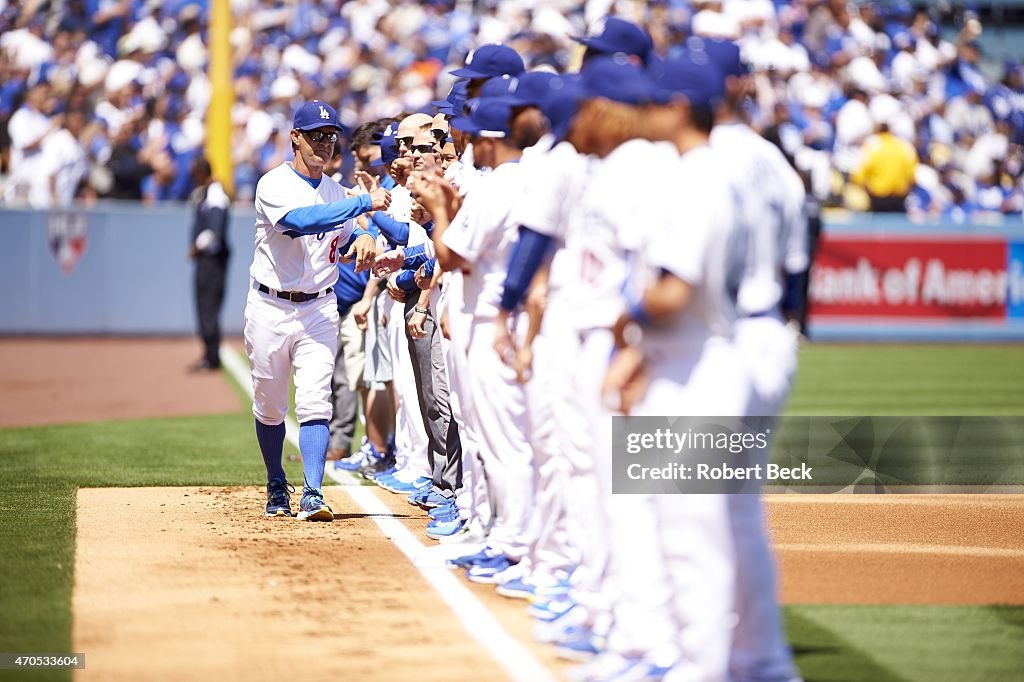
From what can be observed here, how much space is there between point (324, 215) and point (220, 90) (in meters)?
12.5

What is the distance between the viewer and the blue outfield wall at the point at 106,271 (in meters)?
19.8

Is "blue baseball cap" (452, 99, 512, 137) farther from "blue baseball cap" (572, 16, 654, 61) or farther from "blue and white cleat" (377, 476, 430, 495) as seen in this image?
"blue and white cleat" (377, 476, 430, 495)

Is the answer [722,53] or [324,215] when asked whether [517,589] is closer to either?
[324,215]

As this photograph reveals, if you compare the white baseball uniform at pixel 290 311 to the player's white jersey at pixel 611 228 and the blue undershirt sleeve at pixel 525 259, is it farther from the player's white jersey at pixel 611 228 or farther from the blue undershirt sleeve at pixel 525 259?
the player's white jersey at pixel 611 228

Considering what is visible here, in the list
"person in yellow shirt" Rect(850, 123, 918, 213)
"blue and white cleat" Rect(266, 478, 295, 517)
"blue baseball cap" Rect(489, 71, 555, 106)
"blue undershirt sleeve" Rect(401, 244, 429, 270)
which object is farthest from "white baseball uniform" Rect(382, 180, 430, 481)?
"person in yellow shirt" Rect(850, 123, 918, 213)

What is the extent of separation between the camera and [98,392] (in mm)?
15172

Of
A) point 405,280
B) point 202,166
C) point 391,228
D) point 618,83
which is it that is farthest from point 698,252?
point 202,166

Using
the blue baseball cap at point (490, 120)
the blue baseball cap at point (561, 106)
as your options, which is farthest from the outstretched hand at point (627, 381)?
the blue baseball cap at point (490, 120)

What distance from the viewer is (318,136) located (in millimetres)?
8039

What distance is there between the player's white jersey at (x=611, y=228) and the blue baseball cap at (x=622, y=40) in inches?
26.2

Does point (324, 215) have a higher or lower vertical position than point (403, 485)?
higher

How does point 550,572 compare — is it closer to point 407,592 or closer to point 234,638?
point 407,592

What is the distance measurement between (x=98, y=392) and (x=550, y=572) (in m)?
10.0

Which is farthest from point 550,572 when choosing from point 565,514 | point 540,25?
point 540,25
